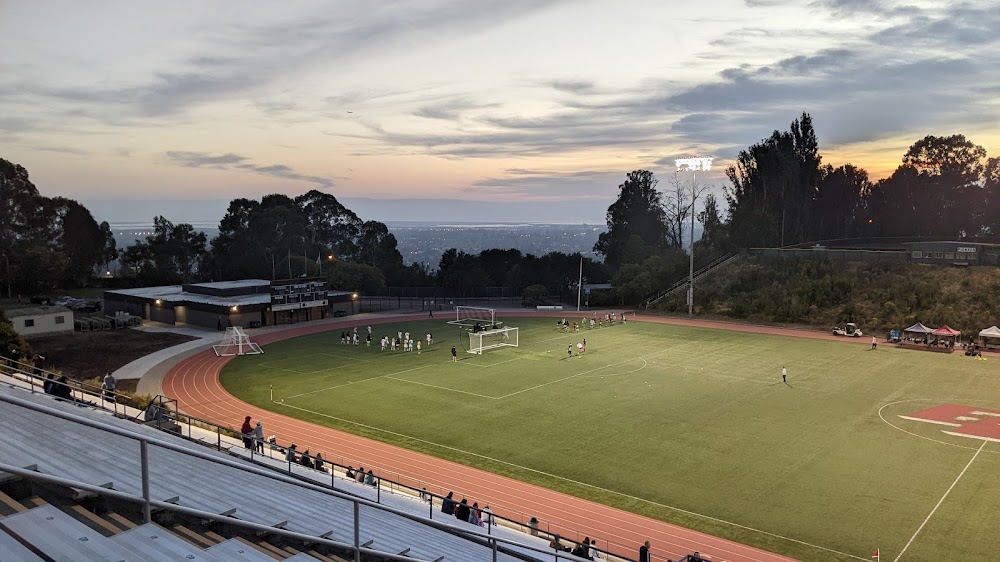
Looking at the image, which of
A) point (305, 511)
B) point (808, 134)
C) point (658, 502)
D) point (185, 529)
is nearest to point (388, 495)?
point (305, 511)

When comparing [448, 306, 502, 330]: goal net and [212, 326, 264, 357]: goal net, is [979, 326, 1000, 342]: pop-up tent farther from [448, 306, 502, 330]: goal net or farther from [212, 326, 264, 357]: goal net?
[212, 326, 264, 357]: goal net

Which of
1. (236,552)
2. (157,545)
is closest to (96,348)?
(236,552)

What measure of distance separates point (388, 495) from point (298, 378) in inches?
857

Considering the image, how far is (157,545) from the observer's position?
23.3 feet

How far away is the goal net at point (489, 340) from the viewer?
4800 cm

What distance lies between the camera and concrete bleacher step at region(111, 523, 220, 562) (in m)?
6.91

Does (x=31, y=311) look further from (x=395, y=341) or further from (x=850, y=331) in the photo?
(x=850, y=331)

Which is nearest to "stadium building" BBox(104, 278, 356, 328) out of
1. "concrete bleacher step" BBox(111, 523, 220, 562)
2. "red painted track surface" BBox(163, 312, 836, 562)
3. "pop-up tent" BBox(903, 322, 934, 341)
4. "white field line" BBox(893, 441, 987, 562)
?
"red painted track surface" BBox(163, 312, 836, 562)

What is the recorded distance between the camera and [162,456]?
13.5 m

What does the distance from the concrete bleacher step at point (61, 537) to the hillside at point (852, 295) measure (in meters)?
61.0

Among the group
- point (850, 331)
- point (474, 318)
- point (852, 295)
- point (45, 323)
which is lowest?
point (850, 331)

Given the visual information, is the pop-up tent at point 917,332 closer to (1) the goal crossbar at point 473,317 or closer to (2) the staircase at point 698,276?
(2) the staircase at point 698,276

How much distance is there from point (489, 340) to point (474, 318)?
13.5 metres

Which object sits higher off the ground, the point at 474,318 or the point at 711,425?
the point at 474,318
